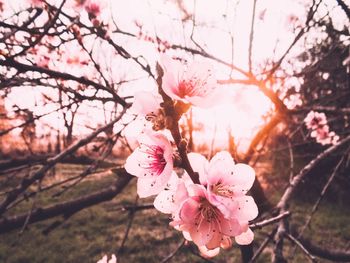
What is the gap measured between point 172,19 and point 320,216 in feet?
20.7

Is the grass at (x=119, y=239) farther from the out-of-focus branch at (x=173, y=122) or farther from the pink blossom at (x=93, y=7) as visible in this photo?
the out-of-focus branch at (x=173, y=122)

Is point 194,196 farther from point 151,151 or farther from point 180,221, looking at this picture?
point 151,151

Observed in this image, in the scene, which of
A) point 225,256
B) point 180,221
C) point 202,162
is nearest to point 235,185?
point 202,162

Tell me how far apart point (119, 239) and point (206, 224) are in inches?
236

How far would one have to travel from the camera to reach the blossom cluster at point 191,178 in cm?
92

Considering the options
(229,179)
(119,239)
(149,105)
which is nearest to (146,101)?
(149,105)

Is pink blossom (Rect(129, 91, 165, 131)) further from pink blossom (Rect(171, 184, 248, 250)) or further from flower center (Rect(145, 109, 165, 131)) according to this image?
pink blossom (Rect(171, 184, 248, 250))

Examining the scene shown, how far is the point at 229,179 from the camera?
109 centimetres

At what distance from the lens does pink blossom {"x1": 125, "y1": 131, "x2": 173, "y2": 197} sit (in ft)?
3.04

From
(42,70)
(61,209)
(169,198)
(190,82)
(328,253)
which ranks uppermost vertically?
(42,70)

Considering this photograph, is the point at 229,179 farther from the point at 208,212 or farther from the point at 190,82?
the point at 190,82

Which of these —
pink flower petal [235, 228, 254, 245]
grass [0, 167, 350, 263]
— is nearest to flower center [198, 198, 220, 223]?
pink flower petal [235, 228, 254, 245]

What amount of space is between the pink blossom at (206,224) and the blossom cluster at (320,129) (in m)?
5.15

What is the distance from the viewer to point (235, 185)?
1.09 m
